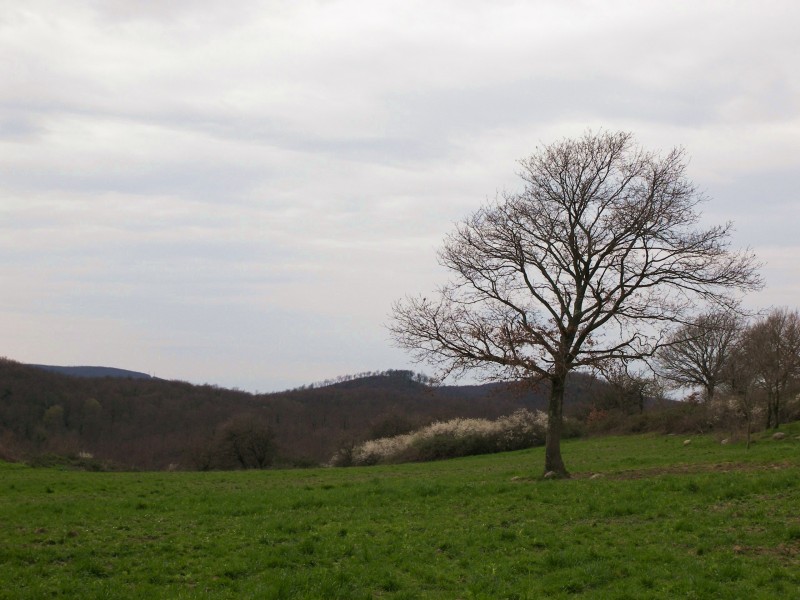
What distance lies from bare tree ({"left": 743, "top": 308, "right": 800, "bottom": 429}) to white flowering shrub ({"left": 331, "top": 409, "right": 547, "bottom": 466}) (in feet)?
52.5

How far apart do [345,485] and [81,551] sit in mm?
10631

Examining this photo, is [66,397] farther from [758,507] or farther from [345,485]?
[758,507]

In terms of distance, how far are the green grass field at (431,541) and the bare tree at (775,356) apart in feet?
40.3

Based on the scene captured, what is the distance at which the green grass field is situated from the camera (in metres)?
9.48

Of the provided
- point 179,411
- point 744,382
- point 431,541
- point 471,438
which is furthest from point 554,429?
point 179,411

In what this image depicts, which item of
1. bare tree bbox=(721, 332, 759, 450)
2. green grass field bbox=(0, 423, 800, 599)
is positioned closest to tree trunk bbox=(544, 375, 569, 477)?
green grass field bbox=(0, 423, 800, 599)

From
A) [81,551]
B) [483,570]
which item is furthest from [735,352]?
[81,551]

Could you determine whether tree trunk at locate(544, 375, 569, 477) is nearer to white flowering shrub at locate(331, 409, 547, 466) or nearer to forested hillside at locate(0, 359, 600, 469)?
white flowering shrub at locate(331, 409, 547, 466)

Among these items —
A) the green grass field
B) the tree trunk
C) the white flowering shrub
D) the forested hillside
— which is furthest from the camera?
the forested hillside

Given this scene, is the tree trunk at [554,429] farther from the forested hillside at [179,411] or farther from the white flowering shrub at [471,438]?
the forested hillside at [179,411]

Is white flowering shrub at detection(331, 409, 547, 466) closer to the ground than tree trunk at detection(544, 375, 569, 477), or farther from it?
closer to the ground

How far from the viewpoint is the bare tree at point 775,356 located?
3053cm

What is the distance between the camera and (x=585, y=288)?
67.8ft

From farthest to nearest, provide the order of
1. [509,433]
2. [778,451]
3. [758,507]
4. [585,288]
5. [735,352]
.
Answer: [509,433], [735,352], [778,451], [585,288], [758,507]
